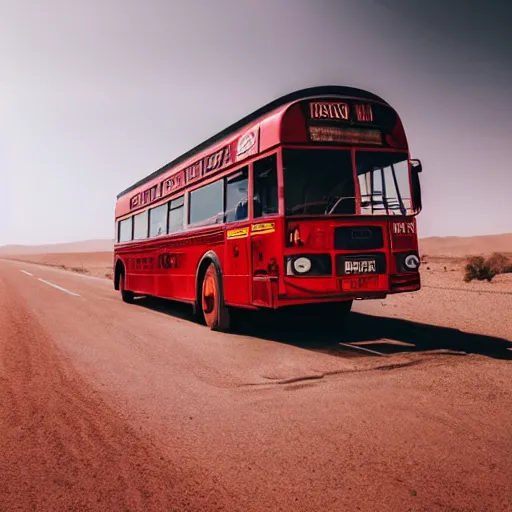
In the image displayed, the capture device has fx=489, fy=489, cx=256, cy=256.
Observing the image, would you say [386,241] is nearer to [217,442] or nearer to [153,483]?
[217,442]

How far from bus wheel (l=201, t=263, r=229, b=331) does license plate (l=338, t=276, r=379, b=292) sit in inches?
97.4

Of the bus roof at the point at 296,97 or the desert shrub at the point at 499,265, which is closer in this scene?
the bus roof at the point at 296,97

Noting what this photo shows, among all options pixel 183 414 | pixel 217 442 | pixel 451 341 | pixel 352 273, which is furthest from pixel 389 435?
pixel 451 341

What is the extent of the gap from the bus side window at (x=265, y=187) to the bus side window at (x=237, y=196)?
28 centimetres

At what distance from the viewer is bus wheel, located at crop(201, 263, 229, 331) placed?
28.0 feet

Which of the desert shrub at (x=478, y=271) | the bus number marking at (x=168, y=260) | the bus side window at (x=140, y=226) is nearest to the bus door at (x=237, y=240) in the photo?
the bus number marking at (x=168, y=260)

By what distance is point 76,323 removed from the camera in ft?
30.3

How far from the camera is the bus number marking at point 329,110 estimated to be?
22.9ft

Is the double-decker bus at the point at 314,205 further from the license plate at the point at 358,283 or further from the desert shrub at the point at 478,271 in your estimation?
the desert shrub at the point at 478,271

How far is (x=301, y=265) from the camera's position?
668 centimetres

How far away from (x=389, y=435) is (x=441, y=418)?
631mm

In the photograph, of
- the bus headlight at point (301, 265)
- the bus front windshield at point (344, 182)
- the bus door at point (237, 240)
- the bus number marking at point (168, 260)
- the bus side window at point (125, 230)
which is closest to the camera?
the bus headlight at point (301, 265)

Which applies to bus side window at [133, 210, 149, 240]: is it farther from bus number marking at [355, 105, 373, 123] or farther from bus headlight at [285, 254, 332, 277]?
bus number marking at [355, 105, 373, 123]

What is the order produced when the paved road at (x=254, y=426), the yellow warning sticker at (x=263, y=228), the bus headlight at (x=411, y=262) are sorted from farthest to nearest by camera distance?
the bus headlight at (x=411, y=262)
the yellow warning sticker at (x=263, y=228)
the paved road at (x=254, y=426)
